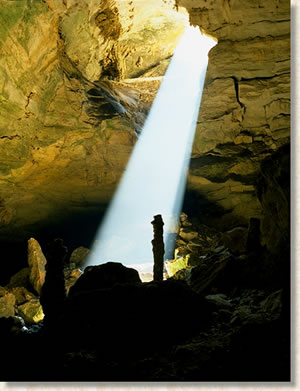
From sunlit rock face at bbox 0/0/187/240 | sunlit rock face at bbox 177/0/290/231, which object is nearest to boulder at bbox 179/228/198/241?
sunlit rock face at bbox 177/0/290/231

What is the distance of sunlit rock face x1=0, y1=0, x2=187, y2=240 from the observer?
6.86 metres

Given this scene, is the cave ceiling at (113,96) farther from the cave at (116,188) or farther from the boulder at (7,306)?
the boulder at (7,306)

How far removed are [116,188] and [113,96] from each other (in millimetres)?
4286

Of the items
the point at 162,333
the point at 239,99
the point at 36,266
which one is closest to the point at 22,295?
the point at 36,266

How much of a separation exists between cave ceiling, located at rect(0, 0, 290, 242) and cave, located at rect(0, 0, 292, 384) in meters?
0.05

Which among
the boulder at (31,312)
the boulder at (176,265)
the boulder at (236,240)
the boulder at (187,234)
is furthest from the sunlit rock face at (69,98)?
the boulder at (236,240)

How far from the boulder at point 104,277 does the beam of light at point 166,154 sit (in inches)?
270

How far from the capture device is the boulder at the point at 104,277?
19.5 ft

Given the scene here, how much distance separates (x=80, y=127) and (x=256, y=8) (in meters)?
6.33

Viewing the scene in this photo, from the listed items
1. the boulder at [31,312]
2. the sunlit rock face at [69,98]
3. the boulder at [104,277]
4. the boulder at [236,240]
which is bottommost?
the boulder at [31,312]

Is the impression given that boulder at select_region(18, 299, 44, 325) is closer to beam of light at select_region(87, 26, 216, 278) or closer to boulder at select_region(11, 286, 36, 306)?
boulder at select_region(11, 286, 36, 306)

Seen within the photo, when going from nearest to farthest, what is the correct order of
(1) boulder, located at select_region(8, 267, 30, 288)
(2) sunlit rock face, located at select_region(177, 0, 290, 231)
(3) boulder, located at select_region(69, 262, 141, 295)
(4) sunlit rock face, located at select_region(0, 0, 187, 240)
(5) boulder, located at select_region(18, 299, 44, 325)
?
1. (3) boulder, located at select_region(69, 262, 141, 295)
2. (4) sunlit rock face, located at select_region(0, 0, 187, 240)
3. (2) sunlit rock face, located at select_region(177, 0, 290, 231)
4. (5) boulder, located at select_region(18, 299, 44, 325)
5. (1) boulder, located at select_region(8, 267, 30, 288)

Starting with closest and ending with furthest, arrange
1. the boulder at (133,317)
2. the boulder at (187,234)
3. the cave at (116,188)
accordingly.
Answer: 1. the cave at (116,188)
2. the boulder at (133,317)
3. the boulder at (187,234)

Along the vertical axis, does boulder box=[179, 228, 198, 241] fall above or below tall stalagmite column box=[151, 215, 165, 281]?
above
